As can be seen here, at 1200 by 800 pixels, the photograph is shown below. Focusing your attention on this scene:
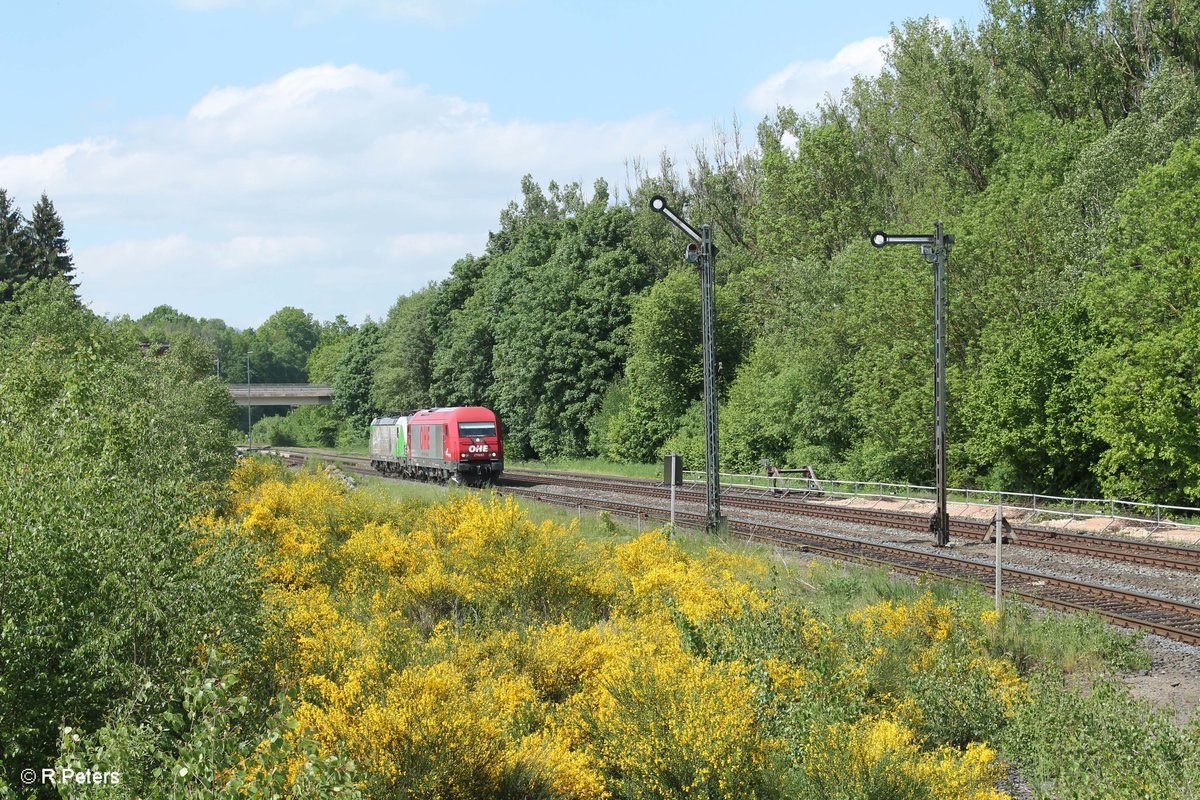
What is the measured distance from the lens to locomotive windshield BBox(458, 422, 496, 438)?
152ft

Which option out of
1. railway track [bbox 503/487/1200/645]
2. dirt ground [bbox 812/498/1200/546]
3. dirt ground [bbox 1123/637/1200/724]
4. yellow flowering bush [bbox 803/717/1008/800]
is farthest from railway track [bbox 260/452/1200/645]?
yellow flowering bush [bbox 803/717/1008/800]

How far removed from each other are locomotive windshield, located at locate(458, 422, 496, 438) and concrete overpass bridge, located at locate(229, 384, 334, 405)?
191 feet

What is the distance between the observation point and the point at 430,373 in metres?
86.2

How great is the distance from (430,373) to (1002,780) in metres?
78.3

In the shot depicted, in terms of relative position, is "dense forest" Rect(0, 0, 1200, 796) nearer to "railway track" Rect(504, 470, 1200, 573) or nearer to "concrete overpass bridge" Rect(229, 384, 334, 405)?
"railway track" Rect(504, 470, 1200, 573)

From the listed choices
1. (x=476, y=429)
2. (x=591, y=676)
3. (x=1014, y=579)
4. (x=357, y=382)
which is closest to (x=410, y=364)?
(x=357, y=382)

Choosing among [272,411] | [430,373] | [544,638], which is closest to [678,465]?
[544,638]

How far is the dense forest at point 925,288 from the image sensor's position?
28.9 metres

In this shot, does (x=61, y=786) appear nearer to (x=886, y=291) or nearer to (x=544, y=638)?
(x=544, y=638)

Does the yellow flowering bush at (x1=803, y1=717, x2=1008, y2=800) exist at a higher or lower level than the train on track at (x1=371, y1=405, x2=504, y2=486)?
lower

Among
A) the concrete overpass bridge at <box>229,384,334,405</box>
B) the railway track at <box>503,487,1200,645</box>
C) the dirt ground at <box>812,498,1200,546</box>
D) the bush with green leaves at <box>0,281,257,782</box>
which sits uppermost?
the concrete overpass bridge at <box>229,384,334,405</box>

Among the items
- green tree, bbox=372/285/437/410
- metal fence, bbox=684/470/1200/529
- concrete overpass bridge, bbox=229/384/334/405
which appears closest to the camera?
metal fence, bbox=684/470/1200/529

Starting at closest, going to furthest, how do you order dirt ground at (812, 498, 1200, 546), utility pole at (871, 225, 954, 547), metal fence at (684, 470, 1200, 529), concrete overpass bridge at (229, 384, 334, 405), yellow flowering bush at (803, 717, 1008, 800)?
yellow flowering bush at (803, 717, 1008, 800), utility pole at (871, 225, 954, 547), dirt ground at (812, 498, 1200, 546), metal fence at (684, 470, 1200, 529), concrete overpass bridge at (229, 384, 334, 405)

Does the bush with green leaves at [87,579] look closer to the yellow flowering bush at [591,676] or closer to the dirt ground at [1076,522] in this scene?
the yellow flowering bush at [591,676]
